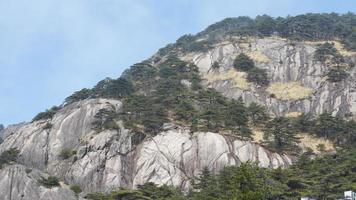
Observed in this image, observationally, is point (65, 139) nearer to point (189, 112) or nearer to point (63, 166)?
point (63, 166)

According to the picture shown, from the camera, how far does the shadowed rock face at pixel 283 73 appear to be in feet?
346

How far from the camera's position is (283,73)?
119 m

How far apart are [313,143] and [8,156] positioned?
4787 cm

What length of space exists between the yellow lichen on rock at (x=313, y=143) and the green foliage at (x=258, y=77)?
22.9 m

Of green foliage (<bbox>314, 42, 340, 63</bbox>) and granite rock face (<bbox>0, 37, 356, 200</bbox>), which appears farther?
green foliage (<bbox>314, 42, 340, 63</bbox>)

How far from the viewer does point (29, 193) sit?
3027 inches

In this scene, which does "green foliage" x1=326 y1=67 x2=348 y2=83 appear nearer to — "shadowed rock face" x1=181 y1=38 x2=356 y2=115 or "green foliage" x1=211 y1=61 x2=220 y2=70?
"shadowed rock face" x1=181 y1=38 x2=356 y2=115

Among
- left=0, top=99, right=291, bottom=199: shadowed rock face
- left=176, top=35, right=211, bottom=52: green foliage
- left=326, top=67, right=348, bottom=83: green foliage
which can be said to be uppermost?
left=176, top=35, right=211, bottom=52: green foliage

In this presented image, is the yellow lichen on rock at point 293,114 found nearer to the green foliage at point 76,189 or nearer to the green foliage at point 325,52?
the green foliage at point 325,52

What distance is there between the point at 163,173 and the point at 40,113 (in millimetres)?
32141

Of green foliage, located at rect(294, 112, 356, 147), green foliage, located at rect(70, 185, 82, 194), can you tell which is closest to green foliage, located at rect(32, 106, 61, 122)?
green foliage, located at rect(70, 185, 82, 194)

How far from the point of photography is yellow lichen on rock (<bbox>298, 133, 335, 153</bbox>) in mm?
90312

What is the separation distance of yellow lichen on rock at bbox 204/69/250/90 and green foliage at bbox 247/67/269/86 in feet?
4.40

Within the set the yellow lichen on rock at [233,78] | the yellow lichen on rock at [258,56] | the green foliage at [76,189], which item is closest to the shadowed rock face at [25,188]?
the green foliage at [76,189]
